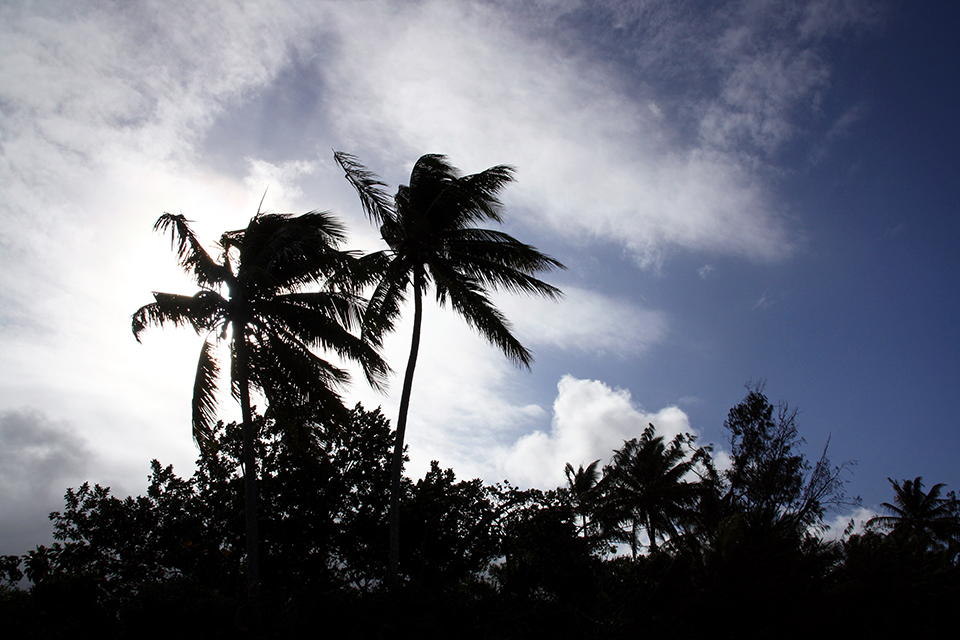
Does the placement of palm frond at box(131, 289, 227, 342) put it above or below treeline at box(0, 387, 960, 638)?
above

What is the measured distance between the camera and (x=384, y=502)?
39.5ft

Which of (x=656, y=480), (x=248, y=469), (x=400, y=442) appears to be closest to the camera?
(x=248, y=469)

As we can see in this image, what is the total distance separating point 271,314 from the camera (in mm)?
10328

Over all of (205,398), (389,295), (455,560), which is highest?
(389,295)

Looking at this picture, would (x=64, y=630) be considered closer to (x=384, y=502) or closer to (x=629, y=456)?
(x=384, y=502)

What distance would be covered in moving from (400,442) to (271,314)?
11.2ft

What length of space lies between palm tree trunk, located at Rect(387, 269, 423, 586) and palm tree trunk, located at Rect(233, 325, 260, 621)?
212 centimetres

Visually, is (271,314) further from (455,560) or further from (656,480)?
(656,480)

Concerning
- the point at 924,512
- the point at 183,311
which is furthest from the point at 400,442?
the point at 924,512

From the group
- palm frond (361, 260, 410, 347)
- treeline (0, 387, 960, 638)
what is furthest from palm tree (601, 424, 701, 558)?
palm frond (361, 260, 410, 347)

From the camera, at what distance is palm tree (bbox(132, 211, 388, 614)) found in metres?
9.63

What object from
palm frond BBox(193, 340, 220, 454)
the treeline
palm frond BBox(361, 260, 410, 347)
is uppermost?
palm frond BBox(361, 260, 410, 347)

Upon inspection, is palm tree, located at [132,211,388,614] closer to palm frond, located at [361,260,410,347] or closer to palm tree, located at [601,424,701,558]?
palm frond, located at [361,260,410,347]

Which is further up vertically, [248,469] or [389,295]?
[389,295]
